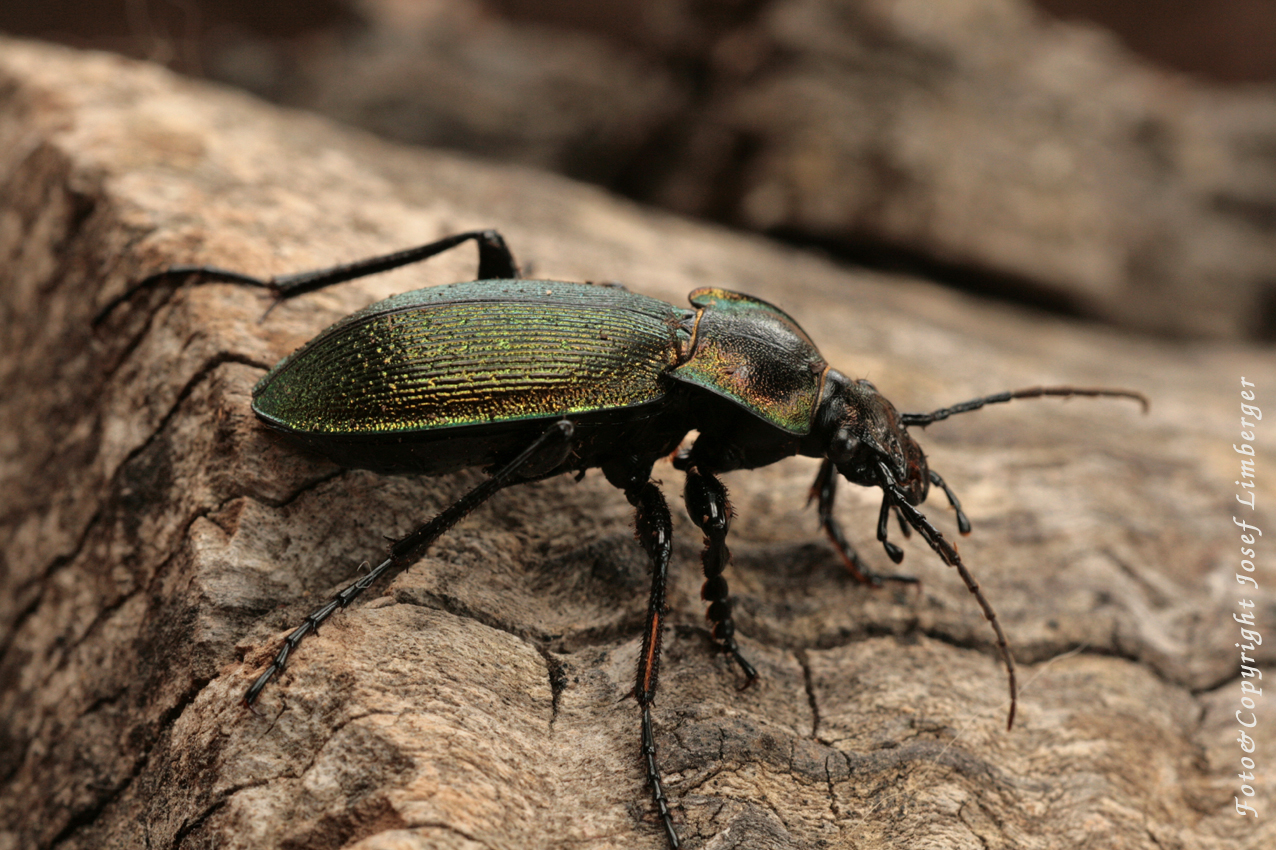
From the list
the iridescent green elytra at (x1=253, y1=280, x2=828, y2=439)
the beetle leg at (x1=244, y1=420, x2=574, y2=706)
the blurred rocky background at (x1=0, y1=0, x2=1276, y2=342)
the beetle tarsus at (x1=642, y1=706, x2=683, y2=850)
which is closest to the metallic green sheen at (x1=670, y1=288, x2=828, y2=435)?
the iridescent green elytra at (x1=253, y1=280, x2=828, y2=439)

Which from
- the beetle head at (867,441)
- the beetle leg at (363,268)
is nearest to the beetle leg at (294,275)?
the beetle leg at (363,268)

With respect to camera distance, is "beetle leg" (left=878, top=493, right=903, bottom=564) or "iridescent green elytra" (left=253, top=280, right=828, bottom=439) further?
"beetle leg" (left=878, top=493, right=903, bottom=564)

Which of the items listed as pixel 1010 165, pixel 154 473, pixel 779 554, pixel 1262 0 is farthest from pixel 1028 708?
pixel 1262 0

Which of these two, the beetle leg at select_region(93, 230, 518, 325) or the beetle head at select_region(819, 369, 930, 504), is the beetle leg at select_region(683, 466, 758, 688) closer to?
the beetle head at select_region(819, 369, 930, 504)

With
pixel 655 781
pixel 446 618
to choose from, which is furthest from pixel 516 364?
pixel 655 781

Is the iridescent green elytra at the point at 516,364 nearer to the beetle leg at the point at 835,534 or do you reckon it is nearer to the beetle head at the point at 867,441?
the beetle head at the point at 867,441
